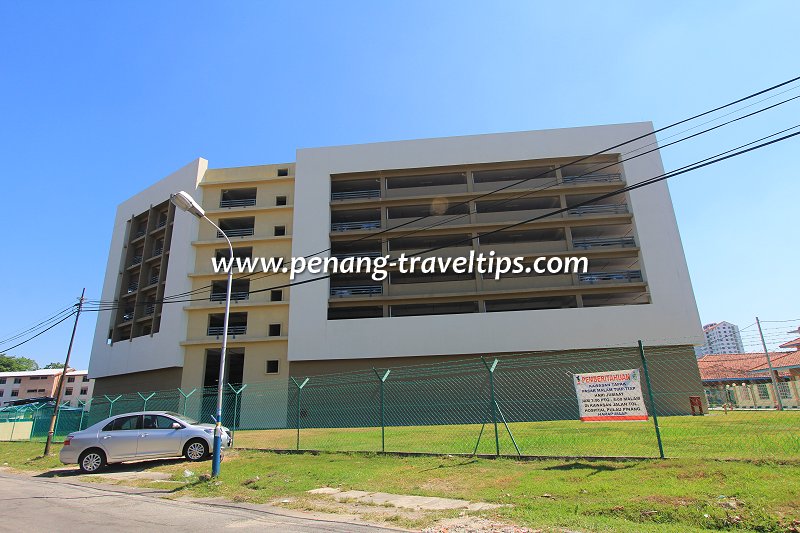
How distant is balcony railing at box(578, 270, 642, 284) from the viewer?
98.5ft

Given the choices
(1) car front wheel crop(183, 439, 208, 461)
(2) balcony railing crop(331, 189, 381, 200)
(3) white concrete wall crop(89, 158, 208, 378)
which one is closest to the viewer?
(1) car front wheel crop(183, 439, 208, 461)

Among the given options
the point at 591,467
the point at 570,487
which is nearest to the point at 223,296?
the point at 591,467

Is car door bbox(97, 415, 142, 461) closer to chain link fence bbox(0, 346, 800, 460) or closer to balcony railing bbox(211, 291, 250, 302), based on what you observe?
chain link fence bbox(0, 346, 800, 460)

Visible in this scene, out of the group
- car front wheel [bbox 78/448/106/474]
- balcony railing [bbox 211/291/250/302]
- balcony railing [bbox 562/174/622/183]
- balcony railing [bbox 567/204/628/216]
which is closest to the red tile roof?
balcony railing [bbox 567/204/628/216]

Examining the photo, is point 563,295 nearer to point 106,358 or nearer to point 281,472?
point 281,472

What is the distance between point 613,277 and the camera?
101 ft

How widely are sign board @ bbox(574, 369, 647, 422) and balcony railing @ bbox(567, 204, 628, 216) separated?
969 inches

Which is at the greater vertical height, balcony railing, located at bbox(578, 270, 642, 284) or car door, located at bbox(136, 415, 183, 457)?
balcony railing, located at bbox(578, 270, 642, 284)

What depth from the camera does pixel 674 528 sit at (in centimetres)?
513

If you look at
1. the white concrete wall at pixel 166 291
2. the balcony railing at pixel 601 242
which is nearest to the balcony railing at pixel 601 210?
the balcony railing at pixel 601 242

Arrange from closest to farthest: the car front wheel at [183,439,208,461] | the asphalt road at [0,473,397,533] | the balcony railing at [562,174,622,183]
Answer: the asphalt road at [0,473,397,533] → the car front wheel at [183,439,208,461] → the balcony railing at [562,174,622,183]

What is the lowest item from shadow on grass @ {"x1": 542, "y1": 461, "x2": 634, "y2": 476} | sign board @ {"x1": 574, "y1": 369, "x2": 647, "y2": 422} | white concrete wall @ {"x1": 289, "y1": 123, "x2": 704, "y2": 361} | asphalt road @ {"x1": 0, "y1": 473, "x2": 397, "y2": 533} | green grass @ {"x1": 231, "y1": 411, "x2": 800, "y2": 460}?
asphalt road @ {"x1": 0, "y1": 473, "x2": 397, "y2": 533}

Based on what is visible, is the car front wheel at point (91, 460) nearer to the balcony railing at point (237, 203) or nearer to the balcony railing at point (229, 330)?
the balcony railing at point (229, 330)

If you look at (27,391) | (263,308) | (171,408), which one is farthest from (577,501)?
(27,391)
